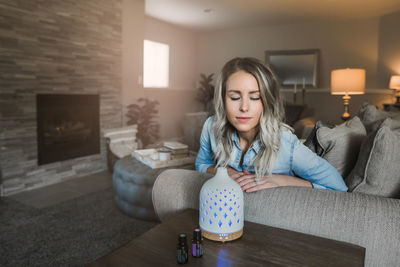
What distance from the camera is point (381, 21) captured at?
5.38 m

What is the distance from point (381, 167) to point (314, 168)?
0.72ft

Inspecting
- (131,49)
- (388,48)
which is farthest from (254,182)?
(388,48)

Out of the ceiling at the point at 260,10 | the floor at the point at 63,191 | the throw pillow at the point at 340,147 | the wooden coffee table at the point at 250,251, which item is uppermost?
the ceiling at the point at 260,10

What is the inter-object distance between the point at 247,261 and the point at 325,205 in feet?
1.14

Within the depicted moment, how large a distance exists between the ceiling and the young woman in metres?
3.86

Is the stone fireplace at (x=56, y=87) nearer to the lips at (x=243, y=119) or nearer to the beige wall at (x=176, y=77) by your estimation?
the beige wall at (x=176, y=77)

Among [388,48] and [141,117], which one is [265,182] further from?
[388,48]

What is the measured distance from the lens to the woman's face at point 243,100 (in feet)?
3.43

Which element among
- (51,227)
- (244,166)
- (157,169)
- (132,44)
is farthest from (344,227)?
(132,44)

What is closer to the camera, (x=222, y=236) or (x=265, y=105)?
(x=222, y=236)

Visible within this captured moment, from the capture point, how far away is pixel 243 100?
3.44 ft

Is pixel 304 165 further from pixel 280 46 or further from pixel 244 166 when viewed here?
pixel 280 46

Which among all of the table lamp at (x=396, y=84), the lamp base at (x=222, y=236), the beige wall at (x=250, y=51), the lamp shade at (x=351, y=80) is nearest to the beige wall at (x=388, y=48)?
the beige wall at (x=250, y=51)

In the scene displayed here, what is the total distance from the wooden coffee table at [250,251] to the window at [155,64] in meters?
5.10
